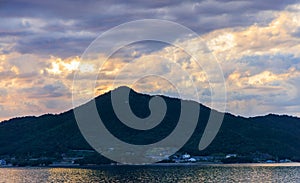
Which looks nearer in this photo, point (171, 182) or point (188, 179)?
point (171, 182)

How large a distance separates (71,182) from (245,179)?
174ft

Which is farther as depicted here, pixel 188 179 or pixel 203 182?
pixel 188 179

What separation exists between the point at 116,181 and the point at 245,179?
3988cm

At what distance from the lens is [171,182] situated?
519 feet

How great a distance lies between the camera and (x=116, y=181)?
162 metres

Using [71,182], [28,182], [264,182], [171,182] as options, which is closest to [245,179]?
[264,182]

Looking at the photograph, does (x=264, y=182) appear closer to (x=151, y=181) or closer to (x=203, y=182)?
(x=203, y=182)

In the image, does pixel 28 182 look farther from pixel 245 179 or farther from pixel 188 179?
pixel 245 179

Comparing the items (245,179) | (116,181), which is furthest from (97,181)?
(245,179)

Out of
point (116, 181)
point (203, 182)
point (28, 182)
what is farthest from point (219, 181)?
point (28, 182)

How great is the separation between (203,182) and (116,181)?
25807 mm

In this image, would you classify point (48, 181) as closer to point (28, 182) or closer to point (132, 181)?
point (28, 182)

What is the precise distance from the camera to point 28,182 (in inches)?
6393

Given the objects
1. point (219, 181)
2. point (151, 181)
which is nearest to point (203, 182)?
point (219, 181)
